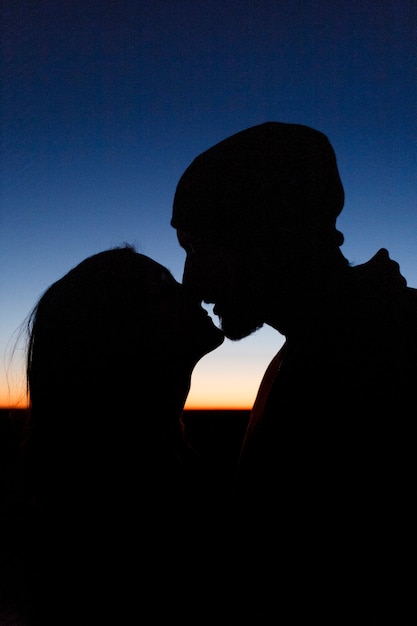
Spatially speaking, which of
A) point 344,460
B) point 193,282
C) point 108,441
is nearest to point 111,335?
point 108,441

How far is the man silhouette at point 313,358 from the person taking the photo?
57.6 inches

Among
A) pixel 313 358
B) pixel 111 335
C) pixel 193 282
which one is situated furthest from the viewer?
pixel 193 282

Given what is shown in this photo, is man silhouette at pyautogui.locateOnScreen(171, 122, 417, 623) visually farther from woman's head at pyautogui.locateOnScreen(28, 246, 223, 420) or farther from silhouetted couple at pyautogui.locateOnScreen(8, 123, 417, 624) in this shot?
woman's head at pyautogui.locateOnScreen(28, 246, 223, 420)

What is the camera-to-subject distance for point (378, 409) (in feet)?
5.13

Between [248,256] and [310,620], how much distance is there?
1692mm

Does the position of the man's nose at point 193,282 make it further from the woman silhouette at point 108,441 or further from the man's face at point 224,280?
the woman silhouette at point 108,441

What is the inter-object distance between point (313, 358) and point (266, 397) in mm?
396

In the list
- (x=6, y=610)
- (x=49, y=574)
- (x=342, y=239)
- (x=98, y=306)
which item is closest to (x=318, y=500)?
(x=49, y=574)

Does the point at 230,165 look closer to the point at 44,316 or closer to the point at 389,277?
the point at 389,277

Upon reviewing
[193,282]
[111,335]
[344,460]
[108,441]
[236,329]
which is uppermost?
[193,282]

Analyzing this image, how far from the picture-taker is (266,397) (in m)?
2.04

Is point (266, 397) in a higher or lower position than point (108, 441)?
higher

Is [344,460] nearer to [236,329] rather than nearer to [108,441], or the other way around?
[108,441]

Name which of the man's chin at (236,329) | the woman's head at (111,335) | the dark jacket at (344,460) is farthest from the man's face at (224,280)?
the dark jacket at (344,460)
